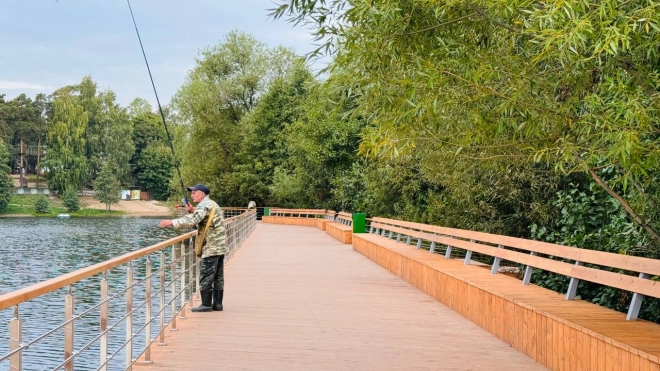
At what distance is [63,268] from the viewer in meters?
33.2

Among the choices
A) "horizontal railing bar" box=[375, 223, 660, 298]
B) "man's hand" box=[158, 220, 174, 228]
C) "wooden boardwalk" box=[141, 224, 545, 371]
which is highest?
"man's hand" box=[158, 220, 174, 228]

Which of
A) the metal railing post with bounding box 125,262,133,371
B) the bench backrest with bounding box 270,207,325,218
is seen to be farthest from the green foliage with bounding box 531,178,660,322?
the bench backrest with bounding box 270,207,325,218

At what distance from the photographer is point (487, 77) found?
26.1ft

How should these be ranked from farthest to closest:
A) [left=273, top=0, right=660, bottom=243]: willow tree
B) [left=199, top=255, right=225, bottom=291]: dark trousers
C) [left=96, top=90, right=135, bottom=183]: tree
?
1. [left=96, top=90, right=135, bottom=183]: tree
2. [left=199, top=255, right=225, bottom=291]: dark trousers
3. [left=273, top=0, right=660, bottom=243]: willow tree

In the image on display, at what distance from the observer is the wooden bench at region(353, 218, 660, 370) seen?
6578 millimetres

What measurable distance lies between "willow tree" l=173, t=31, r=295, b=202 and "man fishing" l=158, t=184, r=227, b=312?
5449 cm

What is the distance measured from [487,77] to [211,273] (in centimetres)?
448

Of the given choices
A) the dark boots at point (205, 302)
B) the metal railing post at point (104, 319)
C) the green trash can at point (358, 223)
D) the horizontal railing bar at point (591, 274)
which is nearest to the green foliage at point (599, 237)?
the horizontal railing bar at point (591, 274)

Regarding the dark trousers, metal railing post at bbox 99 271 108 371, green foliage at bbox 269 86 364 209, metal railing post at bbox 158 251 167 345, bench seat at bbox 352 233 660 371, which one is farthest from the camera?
green foliage at bbox 269 86 364 209

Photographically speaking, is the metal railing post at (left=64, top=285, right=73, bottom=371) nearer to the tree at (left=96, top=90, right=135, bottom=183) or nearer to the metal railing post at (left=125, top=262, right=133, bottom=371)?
the metal railing post at (left=125, top=262, right=133, bottom=371)

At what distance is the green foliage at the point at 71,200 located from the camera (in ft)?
354

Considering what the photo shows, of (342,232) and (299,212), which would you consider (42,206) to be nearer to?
(299,212)

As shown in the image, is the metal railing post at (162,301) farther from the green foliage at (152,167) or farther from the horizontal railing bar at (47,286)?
the green foliage at (152,167)

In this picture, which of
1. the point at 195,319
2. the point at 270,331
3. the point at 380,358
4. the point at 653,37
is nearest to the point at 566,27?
the point at 653,37
